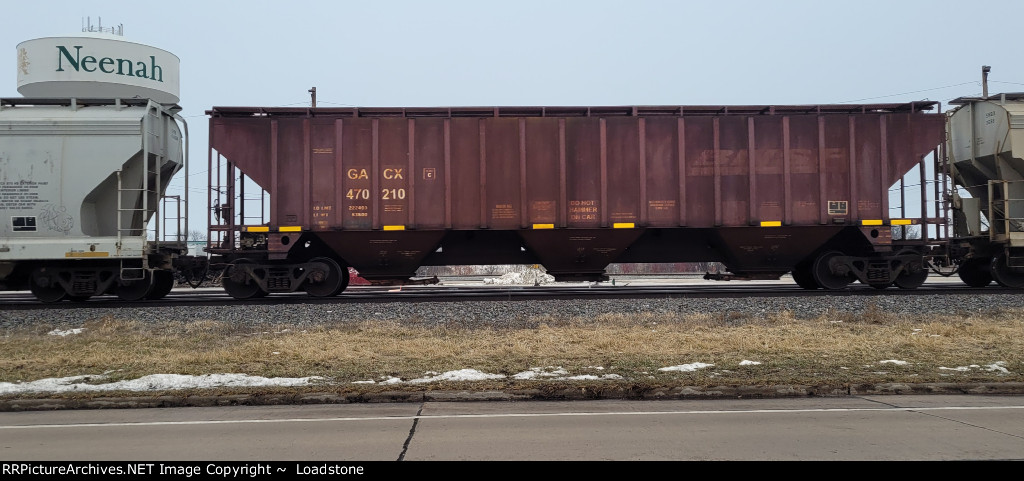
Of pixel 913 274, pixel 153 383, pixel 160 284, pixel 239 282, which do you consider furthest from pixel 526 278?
pixel 153 383

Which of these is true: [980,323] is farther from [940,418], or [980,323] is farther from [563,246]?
[563,246]

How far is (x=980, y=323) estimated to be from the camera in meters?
10.8

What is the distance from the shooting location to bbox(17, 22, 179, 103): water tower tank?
27969mm

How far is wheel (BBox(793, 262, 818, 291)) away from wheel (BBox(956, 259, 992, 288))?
3.41 metres

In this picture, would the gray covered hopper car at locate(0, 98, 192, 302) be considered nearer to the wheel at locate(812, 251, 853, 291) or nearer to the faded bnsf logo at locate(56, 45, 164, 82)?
the wheel at locate(812, 251, 853, 291)

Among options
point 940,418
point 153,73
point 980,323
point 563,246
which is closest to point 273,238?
point 563,246

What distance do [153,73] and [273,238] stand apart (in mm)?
21316

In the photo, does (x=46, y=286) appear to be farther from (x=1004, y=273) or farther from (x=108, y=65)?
A: (x=1004, y=273)

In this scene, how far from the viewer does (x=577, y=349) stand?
9.10 metres

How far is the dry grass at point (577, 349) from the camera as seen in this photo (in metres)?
7.65

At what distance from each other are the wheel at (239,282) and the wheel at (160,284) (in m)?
1.53

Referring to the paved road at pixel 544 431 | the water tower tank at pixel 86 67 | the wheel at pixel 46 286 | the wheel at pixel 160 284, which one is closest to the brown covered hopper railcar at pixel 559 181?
the wheel at pixel 160 284
